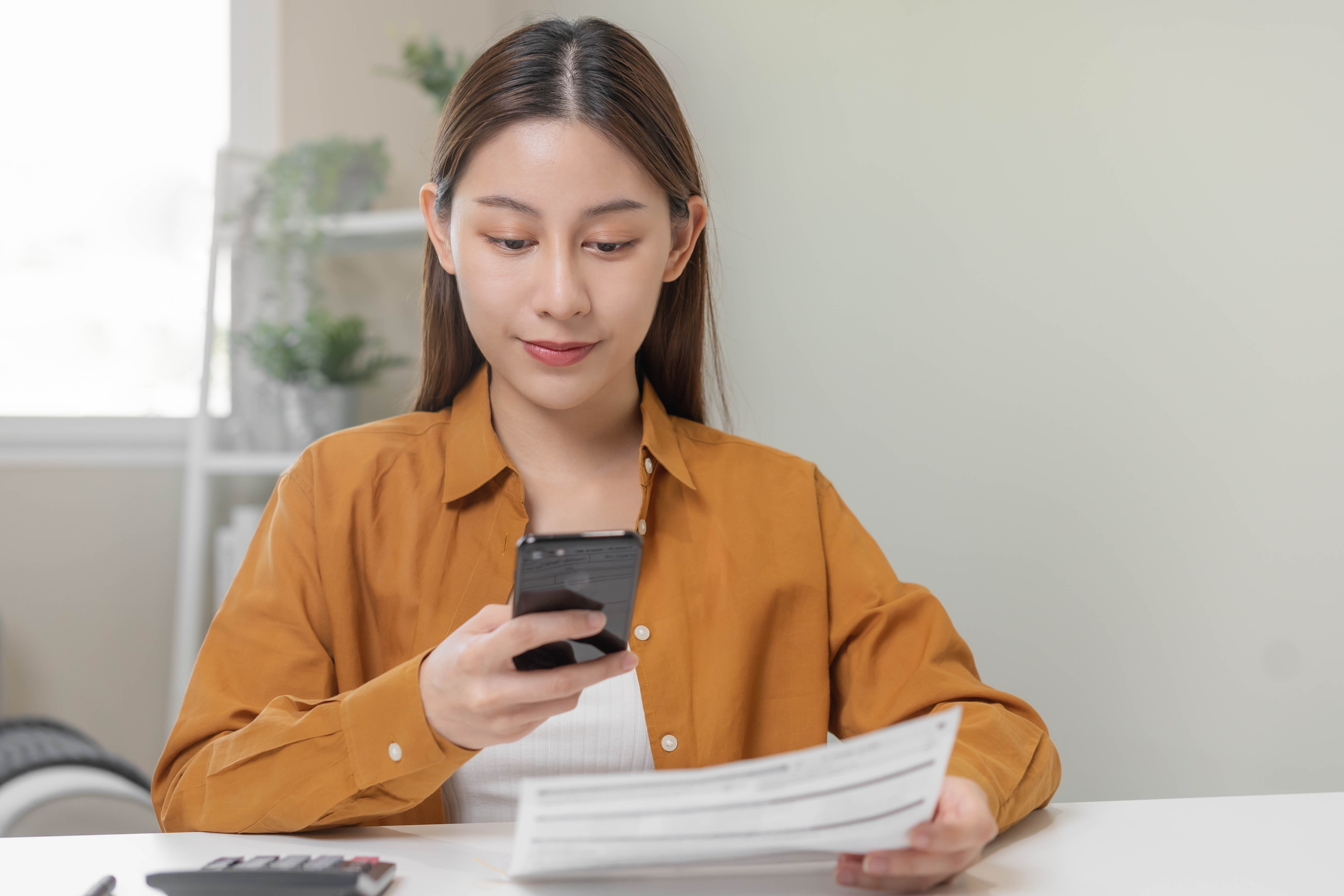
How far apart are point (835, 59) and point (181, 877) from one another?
1.46 m

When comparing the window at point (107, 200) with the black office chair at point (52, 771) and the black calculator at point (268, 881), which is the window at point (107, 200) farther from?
the black calculator at point (268, 881)

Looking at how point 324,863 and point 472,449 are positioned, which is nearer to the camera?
point 324,863

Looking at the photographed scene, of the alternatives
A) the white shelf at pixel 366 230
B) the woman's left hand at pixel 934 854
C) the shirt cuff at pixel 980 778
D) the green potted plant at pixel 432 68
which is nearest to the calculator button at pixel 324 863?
the woman's left hand at pixel 934 854

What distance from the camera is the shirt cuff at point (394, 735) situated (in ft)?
2.22

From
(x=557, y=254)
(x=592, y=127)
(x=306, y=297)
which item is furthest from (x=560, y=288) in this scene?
(x=306, y=297)

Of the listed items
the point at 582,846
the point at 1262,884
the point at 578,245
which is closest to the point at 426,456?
the point at 578,245

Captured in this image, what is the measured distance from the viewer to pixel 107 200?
7.03 feet

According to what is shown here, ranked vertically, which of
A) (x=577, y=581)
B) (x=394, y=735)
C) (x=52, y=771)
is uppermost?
(x=577, y=581)

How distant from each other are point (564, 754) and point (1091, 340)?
87 cm

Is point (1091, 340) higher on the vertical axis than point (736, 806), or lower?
higher

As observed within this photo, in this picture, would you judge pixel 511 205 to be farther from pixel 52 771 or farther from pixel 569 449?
pixel 52 771

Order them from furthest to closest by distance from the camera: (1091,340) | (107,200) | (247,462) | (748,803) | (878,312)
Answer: (107,200), (247,462), (878,312), (1091,340), (748,803)

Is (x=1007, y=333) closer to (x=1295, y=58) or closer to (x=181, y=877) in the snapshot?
(x=1295, y=58)

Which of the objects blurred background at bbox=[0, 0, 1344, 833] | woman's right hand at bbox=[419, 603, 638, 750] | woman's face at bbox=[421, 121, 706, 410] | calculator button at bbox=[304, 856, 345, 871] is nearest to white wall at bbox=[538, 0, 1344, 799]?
blurred background at bbox=[0, 0, 1344, 833]
